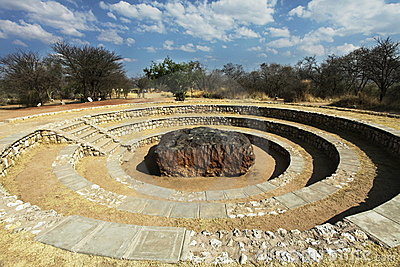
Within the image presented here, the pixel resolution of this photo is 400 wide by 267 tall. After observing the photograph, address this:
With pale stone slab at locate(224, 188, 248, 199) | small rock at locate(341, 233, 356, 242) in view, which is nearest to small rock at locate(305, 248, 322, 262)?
small rock at locate(341, 233, 356, 242)

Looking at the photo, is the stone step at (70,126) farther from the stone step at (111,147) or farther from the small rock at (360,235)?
the small rock at (360,235)

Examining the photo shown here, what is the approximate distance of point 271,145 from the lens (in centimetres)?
878

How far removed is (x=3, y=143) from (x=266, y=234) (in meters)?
7.08

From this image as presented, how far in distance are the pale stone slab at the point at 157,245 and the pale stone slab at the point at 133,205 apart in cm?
125

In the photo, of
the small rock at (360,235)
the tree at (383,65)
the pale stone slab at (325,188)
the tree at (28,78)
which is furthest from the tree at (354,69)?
the tree at (28,78)

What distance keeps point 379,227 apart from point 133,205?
3.76 m

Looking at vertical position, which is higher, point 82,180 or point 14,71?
point 14,71

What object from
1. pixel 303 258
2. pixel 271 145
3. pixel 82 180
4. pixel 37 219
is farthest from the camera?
pixel 271 145

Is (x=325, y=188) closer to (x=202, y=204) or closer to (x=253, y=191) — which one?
(x=253, y=191)

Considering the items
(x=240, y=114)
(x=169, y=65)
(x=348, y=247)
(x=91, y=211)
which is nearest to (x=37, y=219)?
(x=91, y=211)

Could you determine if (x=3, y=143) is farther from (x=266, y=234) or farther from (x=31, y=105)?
(x=31, y=105)

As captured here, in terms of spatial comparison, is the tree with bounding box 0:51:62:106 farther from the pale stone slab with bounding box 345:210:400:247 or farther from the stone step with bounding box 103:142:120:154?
A: the pale stone slab with bounding box 345:210:400:247

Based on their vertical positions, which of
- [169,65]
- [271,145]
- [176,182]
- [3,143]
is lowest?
[176,182]

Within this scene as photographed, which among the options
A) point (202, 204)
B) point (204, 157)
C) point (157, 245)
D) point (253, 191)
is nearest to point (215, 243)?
point (157, 245)
